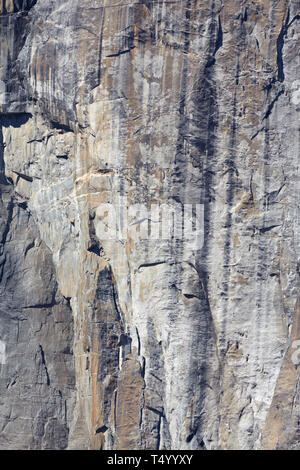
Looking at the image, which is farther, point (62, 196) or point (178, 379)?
point (62, 196)

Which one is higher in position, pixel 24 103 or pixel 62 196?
pixel 24 103

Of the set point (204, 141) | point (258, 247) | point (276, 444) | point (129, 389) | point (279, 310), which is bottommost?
point (276, 444)

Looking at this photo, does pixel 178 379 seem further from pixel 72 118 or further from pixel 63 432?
pixel 72 118

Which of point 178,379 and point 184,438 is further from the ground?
point 178,379

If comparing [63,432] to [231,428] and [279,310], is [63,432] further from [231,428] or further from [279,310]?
[279,310]

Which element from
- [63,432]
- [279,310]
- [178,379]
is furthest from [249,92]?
[63,432]

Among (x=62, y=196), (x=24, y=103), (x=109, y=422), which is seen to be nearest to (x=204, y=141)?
(x=62, y=196)
